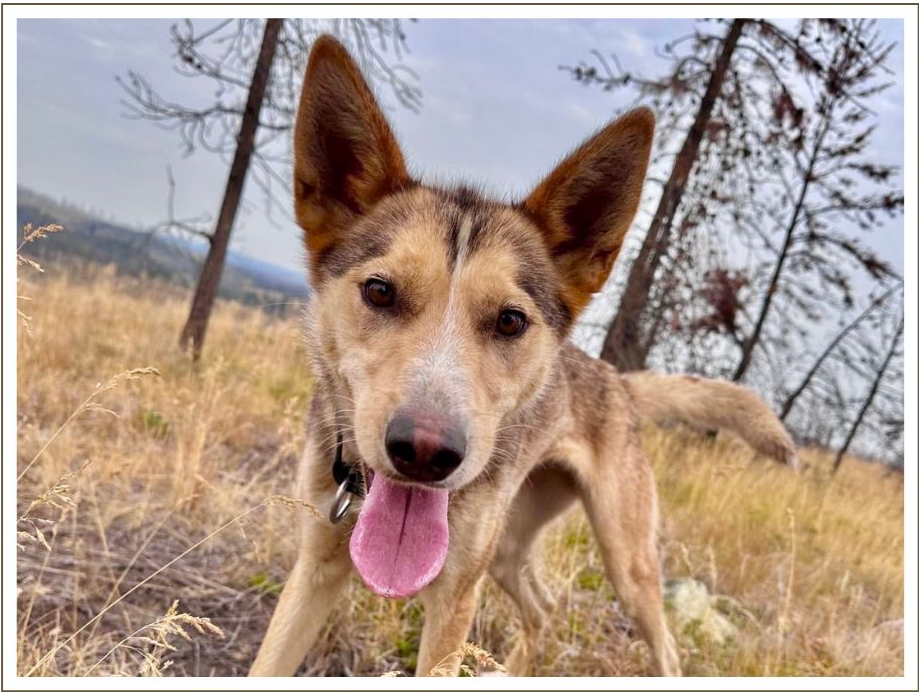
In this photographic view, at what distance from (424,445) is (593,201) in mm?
1533

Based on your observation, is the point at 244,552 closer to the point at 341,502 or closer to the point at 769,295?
the point at 341,502

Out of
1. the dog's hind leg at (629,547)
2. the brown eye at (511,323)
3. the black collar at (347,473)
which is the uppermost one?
the brown eye at (511,323)

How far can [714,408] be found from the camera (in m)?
4.65

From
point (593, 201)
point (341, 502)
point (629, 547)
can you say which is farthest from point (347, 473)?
point (629, 547)

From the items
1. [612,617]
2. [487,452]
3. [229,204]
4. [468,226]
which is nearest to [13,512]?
[487,452]

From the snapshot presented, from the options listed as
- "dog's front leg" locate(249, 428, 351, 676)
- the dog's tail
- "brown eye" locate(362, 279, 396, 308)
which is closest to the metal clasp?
"dog's front leg" locate(249, 428, 351, 676)

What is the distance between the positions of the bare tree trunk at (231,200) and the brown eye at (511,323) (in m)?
6.89

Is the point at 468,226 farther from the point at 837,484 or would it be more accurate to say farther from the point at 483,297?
the point at 837,484

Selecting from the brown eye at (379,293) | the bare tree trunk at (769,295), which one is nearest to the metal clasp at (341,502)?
the brown eye at (379,293)

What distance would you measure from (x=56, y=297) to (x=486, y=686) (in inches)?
376

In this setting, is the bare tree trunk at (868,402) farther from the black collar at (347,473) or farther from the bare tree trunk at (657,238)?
the black collar at (347,473)

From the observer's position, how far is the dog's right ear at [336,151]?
266cm

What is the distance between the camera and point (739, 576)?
575 cm

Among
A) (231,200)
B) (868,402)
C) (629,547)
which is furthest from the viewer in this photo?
(868,402)
